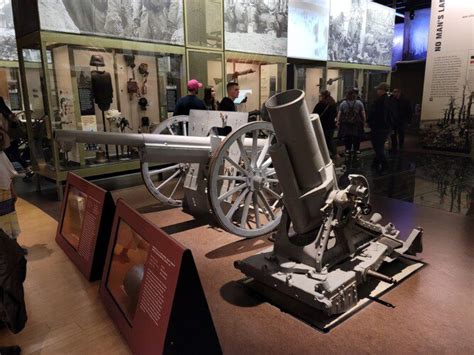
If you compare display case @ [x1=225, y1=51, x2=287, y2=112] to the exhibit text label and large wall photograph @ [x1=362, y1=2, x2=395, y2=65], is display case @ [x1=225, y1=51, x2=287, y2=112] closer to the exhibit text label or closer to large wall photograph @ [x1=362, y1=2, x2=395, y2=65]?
the exhibit text label

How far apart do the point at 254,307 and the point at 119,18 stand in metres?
4.93

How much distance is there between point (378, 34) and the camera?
10.5 meters

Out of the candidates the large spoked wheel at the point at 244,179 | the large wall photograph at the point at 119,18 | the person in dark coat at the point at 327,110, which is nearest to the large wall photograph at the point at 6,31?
the large wall photograph at the point at 119,18

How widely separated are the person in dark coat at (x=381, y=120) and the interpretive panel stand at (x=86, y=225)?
562 centimetres

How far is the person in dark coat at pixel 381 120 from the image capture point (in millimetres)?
7520

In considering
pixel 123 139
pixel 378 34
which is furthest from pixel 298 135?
pixel 378 34

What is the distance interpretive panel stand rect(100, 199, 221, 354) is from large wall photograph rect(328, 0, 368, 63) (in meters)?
8.20

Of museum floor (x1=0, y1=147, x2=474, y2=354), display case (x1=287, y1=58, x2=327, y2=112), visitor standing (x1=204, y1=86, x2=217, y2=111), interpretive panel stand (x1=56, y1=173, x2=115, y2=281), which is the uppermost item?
display case (x1=287, y1=58, x2=327, y2=112)

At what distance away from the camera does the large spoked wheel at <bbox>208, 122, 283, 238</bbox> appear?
10.9 feet

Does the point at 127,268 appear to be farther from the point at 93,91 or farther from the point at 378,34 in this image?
the point at 378,34

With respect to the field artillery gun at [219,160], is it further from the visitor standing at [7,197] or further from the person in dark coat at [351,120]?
the person in dark coat at [351,120]

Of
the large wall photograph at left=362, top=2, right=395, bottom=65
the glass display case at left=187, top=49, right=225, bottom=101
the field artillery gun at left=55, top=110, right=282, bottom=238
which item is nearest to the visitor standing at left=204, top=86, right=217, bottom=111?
the glass display case at left=187, top=49, right=225, bottom=101

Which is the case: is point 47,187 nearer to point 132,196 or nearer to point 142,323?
point 132,196

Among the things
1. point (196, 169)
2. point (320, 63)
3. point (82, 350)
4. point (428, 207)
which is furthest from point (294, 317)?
point (320, 63)
